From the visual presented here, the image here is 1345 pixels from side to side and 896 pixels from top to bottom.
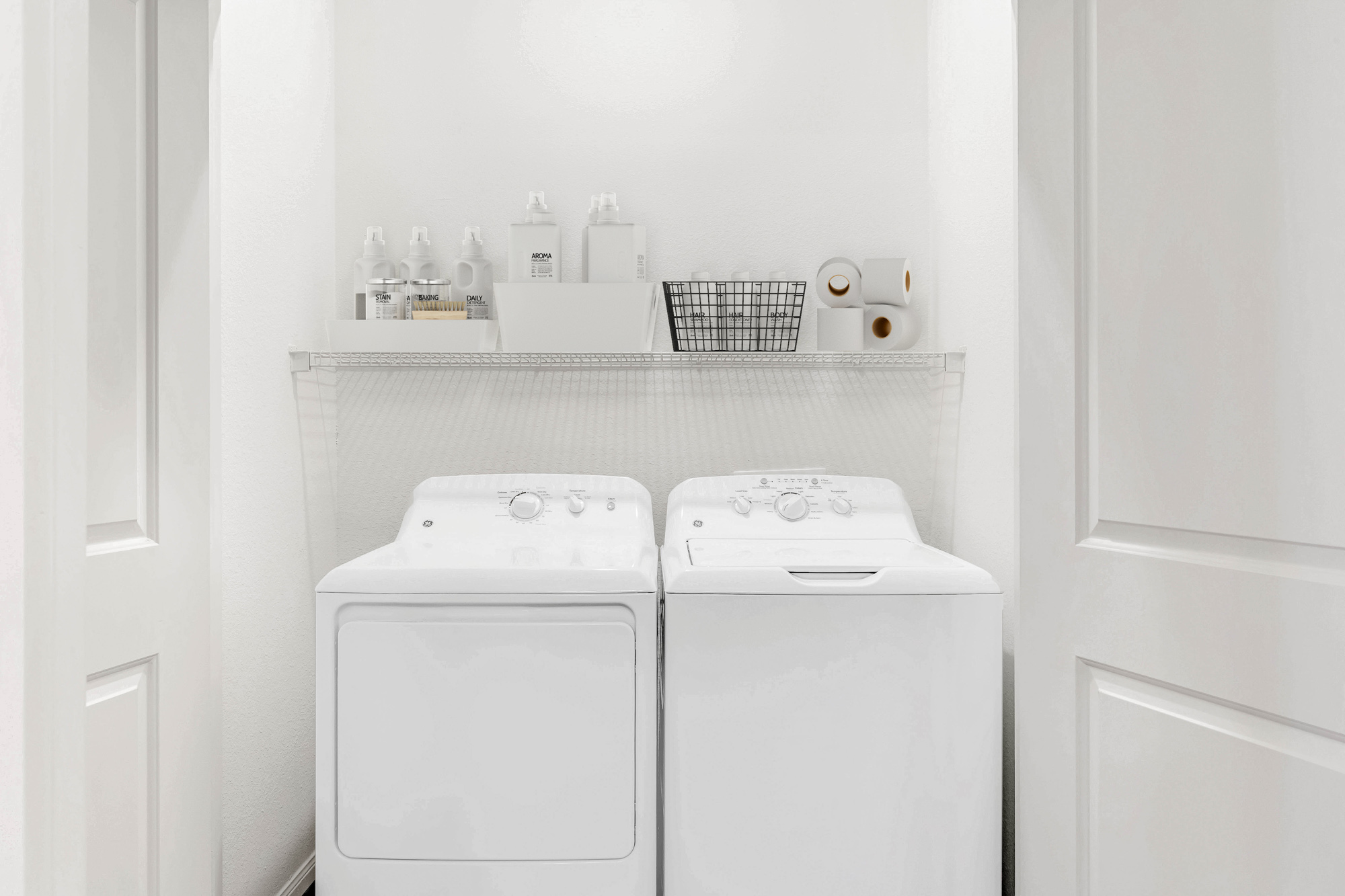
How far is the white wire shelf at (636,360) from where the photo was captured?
186cm

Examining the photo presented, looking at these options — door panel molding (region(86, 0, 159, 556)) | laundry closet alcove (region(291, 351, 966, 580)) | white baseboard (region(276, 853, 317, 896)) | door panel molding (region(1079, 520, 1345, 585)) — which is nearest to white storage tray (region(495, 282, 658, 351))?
laundry closet alcove (region(291, 351, 966, 580))

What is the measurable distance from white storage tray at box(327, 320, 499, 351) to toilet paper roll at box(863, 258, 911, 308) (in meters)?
0.95

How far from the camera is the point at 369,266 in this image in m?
1.95

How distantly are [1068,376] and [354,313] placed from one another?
5.44 feet

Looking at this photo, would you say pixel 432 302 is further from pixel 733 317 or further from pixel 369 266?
pixel 733 317

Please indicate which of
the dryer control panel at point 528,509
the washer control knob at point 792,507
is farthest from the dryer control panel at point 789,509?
the dryer control panel at point 528,509

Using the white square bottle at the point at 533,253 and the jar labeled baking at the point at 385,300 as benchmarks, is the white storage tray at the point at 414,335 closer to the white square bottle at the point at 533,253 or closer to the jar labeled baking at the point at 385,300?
the jar labeled baking at the point at 385,300

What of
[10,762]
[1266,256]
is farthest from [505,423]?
[1266,256]

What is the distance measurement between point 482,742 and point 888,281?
1378 millimetres

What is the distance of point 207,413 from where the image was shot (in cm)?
133

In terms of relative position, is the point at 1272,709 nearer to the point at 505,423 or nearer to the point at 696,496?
the point at 696,496

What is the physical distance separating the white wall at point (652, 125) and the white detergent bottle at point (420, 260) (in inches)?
3.6

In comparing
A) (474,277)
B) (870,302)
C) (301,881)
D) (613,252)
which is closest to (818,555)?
(870,302)

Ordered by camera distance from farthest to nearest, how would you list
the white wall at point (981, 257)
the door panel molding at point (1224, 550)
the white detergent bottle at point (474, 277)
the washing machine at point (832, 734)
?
the white detergent bottle at point (474, 277), the white wall at point (981, 257), the washing machine at point (832, 734), the door panel molding at point (1224, 550)
